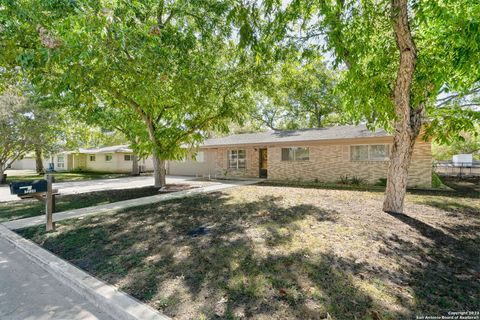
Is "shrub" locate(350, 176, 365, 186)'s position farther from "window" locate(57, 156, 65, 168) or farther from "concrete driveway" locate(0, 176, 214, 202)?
"window" locate(57, 156, 65, 168)

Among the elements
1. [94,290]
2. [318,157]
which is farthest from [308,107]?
[94,290]

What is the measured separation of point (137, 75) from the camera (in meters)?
6.10

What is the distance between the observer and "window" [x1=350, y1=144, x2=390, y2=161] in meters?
12.7

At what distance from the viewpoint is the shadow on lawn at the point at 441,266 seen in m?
2.82

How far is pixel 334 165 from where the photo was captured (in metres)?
14.1

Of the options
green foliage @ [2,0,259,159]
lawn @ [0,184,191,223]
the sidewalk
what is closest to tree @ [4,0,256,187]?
green foliage @ [2,0,259,159]

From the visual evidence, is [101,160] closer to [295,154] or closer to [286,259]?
[295,154]

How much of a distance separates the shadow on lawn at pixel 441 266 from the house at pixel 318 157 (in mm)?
7510

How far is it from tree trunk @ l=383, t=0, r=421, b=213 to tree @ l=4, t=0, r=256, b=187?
3748 millimetres

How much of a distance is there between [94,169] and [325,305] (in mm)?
32373

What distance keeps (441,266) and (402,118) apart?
3747 mm

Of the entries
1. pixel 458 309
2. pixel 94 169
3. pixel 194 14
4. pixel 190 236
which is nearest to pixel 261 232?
pixel 190 236

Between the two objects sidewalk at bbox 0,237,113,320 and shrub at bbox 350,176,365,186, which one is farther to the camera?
shrub at bbox 350,176,365,186

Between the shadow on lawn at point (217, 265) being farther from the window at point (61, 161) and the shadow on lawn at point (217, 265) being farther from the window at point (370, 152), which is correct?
the window at point (61, 161)
